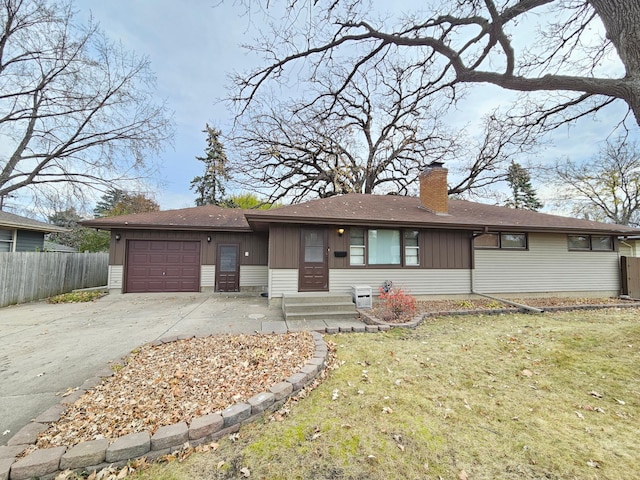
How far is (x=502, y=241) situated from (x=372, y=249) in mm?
4869

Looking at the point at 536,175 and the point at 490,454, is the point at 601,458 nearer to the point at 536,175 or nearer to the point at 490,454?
the point at 490,454

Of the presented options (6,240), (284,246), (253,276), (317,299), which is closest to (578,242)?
(317,299)

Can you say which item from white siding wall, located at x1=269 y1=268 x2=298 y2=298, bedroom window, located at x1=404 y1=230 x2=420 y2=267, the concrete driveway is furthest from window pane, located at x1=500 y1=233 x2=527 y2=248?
the concrete driveway

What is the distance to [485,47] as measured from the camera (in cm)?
531

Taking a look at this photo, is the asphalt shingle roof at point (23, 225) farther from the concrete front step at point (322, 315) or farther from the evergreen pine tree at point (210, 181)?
the evergreen pine tree at point (210, 181)

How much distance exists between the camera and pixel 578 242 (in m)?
10.3

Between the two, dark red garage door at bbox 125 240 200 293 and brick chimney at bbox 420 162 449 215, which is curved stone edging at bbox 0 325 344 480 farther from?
brick chimney at bbox 420 162 449 215

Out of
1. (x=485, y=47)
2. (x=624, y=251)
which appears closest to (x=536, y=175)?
(x=624, y=251)

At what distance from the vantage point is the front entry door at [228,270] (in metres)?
10.9

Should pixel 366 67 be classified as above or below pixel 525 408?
above

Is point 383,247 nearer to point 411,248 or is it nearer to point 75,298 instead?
point 411,248

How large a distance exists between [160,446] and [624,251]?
70.2 ft

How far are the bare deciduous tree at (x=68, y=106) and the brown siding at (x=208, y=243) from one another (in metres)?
2.40

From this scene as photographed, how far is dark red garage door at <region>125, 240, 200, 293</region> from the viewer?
33.7 feet
